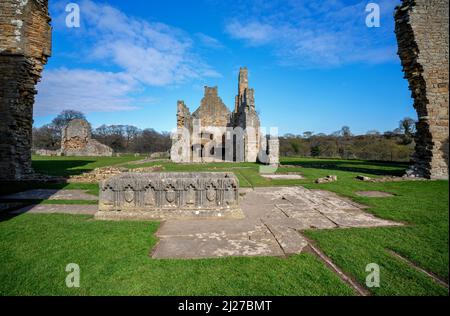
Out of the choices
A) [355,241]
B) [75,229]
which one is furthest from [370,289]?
[75,229]

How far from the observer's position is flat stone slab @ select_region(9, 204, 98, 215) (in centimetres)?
635

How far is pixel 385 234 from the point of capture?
4609mm

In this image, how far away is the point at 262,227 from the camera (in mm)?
5250

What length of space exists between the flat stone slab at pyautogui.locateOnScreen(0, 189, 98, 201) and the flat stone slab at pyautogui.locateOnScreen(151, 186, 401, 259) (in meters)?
4.38

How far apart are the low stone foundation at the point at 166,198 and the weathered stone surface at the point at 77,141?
100ft

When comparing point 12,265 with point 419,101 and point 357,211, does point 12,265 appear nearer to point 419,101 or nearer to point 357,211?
point 357,211

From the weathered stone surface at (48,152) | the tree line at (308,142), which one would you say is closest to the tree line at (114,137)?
the tree line at (308,142)

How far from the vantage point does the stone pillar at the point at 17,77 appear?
11359mm

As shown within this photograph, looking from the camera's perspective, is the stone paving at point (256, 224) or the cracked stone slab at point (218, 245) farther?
the stone paving at point (256, 224)

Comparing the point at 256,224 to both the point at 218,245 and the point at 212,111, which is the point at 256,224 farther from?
the point at 212,111

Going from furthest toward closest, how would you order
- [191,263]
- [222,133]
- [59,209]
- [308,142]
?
[308,142], [222,133], [59,209], [191,263]

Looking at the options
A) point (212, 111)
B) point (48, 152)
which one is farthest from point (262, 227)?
point (48, 152)

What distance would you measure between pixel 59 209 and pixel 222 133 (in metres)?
24.5

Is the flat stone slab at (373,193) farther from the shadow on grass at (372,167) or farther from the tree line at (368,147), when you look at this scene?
the tree line at (368,147)
